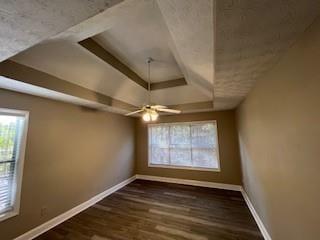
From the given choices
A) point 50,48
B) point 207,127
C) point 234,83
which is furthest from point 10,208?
point 207,127

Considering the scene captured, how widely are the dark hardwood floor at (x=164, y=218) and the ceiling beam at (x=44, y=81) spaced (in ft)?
8.00

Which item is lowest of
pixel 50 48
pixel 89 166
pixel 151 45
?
pixel 89 166

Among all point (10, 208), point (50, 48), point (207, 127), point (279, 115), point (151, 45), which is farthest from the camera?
point (207, 127)

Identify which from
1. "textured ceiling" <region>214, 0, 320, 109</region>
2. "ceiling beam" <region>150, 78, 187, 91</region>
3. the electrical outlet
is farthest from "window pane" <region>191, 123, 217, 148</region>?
the electrical outlet

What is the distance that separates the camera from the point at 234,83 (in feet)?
7.50

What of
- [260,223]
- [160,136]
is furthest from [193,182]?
[260,223]

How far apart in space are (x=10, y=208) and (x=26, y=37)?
2638 mm

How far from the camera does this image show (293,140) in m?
1.38

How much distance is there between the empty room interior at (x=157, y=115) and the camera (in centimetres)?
110

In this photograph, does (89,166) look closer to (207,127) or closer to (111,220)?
(111,220)

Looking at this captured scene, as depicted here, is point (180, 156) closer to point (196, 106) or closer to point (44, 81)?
point (196, 106)

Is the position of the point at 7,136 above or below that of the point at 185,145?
above

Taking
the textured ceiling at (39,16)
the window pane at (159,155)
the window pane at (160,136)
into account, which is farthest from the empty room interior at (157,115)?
the window pane at (160,136)

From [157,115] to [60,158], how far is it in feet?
7.20
